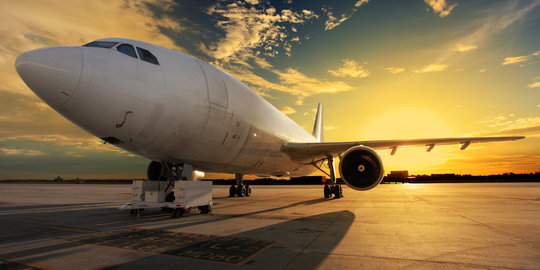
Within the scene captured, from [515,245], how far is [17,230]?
1034 centimetres

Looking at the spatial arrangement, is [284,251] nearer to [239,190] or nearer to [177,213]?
[177,213]

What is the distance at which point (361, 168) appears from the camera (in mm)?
9992

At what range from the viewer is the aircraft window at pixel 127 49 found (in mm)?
6633

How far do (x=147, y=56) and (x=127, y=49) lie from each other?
0.46 metres

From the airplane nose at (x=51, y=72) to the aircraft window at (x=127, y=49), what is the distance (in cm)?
117

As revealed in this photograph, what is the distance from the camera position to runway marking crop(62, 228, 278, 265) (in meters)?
4.23

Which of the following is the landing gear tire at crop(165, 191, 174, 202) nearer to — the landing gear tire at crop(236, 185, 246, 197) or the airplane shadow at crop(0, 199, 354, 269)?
the airplane shadow at crop(0, 199, 354, 269)

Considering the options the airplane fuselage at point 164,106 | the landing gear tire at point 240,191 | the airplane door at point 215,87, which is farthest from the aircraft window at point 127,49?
the landing gear tire at point 240,191

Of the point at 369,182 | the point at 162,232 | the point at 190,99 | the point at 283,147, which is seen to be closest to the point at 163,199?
the point at 162,232

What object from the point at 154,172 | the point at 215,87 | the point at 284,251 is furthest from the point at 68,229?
the point at 284,251

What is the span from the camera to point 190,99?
7215 millimetres

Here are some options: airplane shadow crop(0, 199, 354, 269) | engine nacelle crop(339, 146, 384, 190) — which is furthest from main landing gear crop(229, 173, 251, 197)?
airplane shadow crop(0, 199, 354, 269)

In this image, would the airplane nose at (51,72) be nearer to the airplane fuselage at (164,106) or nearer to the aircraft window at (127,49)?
the airplane fuselage at (164,106)

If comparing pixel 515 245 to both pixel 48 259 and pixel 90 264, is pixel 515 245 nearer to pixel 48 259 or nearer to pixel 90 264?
pixel 90 264
